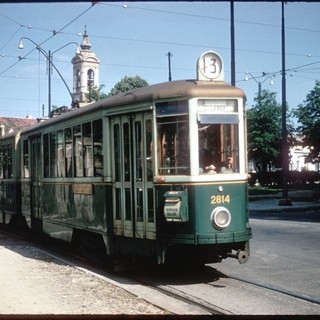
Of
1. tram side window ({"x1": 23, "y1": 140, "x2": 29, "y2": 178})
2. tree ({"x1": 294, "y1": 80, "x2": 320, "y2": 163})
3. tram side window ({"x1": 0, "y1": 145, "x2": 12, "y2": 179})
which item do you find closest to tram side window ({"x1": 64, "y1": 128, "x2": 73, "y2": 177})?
tram side window ({"x1": 23, "y1": 140, "x2": 29, "y2": 178})

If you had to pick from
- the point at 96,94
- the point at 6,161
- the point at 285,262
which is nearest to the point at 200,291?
the point at 285,262

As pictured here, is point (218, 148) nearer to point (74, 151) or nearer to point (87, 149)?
point (87, 149)

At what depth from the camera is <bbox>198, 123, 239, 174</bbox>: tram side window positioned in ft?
26.2

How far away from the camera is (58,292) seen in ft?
24.8

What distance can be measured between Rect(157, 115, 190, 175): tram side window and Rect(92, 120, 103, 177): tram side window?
1560 mm

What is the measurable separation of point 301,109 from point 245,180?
849 inches

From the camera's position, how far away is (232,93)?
815 centimetres

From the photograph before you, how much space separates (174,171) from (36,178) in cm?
629

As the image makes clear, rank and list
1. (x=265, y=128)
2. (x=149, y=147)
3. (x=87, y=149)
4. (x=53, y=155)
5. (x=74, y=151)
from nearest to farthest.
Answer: (x=149, y=147) → (x=87, y=149) → (x=74, y=151) → (x=53, y=155) → (x=265, y=128)

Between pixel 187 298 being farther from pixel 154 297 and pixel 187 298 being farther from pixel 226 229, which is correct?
pixel 226 229

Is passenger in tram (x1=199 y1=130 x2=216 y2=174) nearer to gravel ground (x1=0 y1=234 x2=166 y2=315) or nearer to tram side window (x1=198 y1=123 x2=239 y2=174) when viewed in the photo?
tram side window (x1=198 y1=123 x2=239 y2=174)

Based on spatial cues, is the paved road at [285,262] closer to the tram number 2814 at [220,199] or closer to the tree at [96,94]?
the tram number 2814 at [220,199]

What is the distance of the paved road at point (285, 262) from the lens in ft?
26.7

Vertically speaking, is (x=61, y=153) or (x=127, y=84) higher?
(x=127, y=84)
